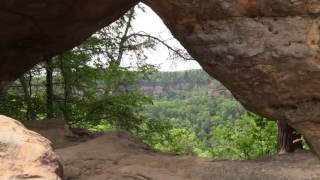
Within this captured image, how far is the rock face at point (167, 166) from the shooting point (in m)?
5.41

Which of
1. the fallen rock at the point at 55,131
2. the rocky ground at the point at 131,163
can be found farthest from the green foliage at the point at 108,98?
the rocky ground at the point at 131,163

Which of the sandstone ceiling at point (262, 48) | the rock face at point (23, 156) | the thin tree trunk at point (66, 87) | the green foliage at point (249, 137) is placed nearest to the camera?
the rock face at point (23, 156)

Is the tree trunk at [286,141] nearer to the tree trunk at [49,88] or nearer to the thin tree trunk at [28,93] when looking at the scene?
the tree trunk at [49,88]

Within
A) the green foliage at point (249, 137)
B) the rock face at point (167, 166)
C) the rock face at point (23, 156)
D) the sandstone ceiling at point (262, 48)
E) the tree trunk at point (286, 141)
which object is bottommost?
the green foliage at point (249, 137)

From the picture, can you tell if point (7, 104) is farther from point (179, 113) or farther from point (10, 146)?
point (179, 113)

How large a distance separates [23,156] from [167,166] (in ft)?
7.88

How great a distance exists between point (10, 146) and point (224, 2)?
2895 millimetres

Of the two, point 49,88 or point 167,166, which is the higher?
point 49,88

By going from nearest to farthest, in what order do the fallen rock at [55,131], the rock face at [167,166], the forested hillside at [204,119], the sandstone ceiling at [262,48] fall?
1. the sandstone ceiling at [262,48]
2. the rock face at [167,166]
3. the fallen rock at [55,131]
4. the forested hillside at [204,119]

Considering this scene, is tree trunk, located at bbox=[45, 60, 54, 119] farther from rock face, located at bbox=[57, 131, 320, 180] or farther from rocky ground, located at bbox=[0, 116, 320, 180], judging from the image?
rock face, located at bbox=[57, 131, 320, 180]

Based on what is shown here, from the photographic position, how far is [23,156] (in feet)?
12.5

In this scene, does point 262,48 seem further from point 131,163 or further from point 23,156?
point 23,156

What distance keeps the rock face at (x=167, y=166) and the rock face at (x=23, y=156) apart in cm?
136

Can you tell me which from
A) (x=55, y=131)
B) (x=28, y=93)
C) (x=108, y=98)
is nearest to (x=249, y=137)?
(x=108, y=98)
